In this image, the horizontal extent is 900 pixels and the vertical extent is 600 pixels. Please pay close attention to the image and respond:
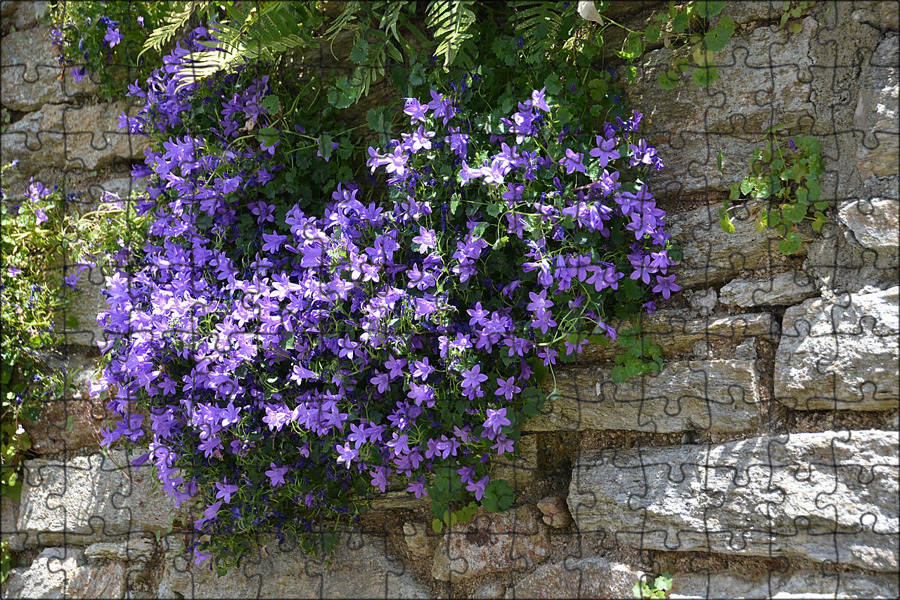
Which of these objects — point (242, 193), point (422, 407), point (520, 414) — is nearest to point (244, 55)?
point (242, 193)

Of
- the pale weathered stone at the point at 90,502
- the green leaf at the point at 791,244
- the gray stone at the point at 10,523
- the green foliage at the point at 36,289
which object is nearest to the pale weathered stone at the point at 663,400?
the green leaf at the point at 791,244

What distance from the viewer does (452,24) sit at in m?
2.82

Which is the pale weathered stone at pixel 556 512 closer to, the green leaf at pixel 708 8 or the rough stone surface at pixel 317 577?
the rough stone surface at pixel 317 577

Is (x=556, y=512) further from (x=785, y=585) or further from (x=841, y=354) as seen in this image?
(x=841, y=354)

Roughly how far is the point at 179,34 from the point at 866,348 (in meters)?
3.26

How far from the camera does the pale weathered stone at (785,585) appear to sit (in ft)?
7.50

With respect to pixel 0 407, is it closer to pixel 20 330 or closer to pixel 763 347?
pixel 20 330

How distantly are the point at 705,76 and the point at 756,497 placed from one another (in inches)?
59.0

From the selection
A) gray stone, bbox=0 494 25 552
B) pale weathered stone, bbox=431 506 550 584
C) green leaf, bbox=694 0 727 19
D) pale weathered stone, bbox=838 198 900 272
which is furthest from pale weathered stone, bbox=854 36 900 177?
gray stone, bbox=0 494 25 552

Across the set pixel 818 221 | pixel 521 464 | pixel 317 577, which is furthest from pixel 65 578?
pixel 818 221

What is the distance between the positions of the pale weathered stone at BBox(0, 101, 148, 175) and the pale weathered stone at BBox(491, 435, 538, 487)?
2.42 m

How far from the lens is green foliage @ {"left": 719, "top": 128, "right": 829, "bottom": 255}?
2.52 m

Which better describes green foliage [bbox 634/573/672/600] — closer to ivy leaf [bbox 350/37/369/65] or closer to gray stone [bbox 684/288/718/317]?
gray stone [bbox 684/288/718/317]

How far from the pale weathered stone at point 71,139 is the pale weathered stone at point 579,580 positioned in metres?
2.80
